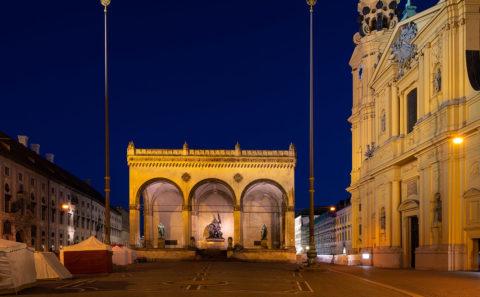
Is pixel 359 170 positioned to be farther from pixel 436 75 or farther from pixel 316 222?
pixel 316 222

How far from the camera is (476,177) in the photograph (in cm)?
2669

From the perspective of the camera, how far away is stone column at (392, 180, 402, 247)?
38131 mm

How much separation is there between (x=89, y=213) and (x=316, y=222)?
185ft

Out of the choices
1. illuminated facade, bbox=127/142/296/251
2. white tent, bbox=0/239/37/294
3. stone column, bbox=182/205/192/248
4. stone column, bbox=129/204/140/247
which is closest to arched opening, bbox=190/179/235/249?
illuminated facade, bbox=127/142/296/251

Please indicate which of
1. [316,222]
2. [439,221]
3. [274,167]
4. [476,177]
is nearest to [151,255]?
[274,167]

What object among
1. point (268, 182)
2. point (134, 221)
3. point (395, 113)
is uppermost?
point (395, 113)

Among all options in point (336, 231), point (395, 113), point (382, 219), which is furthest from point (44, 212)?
point (336, 231)

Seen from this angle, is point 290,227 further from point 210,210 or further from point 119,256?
point 119,256

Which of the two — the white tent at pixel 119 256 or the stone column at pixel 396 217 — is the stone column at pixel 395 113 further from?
the white tent at pixel 119 256

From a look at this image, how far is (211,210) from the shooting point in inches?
2753

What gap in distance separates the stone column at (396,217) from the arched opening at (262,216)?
2979 cm

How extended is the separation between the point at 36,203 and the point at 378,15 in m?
36.4

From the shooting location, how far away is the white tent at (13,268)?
15336 millimetres

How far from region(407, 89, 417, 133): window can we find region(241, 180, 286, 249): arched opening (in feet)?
107
